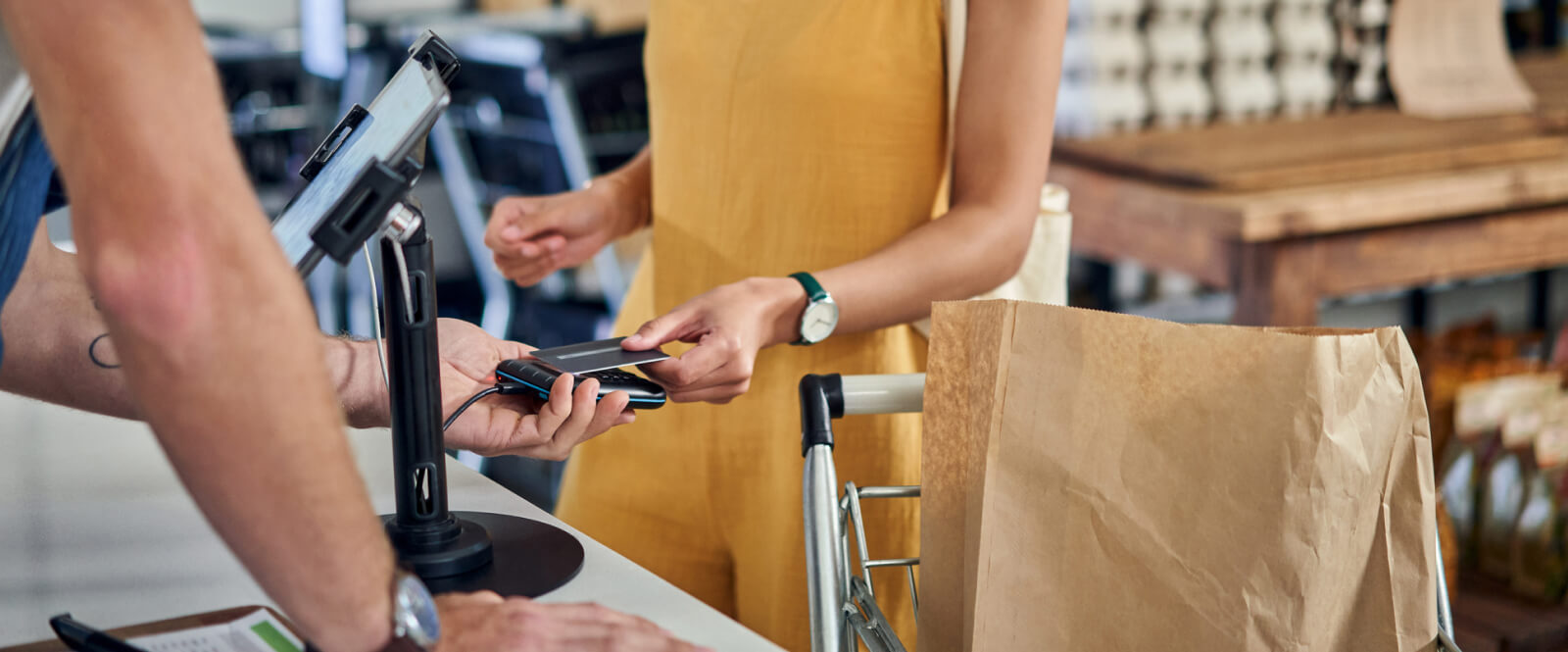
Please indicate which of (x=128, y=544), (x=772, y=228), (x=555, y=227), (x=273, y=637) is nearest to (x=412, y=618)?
(x=273, y=637)

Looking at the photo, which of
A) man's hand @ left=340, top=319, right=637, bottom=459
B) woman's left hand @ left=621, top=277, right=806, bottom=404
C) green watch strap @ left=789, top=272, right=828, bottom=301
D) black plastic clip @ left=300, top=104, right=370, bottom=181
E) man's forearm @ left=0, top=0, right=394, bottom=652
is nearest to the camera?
man's forearm @ left=0, top=0, right=394, bottom=652

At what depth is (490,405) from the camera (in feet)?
2.92

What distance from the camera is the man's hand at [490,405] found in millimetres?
840

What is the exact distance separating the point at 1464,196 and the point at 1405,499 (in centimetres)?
150

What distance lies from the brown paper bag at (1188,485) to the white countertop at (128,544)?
205mm

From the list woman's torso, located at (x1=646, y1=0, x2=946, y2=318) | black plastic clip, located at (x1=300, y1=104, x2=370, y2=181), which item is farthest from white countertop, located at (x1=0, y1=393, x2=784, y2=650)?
woman's torso, located at (x1=646, y1=0, x2=946, y2=318)

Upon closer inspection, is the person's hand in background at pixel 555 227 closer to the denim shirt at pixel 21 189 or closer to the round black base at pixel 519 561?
the round black base at pixel 519 561

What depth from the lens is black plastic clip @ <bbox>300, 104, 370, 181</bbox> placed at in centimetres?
72

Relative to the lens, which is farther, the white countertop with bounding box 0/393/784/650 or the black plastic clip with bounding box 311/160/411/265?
the white countertop with bounding box 0/393/784/650

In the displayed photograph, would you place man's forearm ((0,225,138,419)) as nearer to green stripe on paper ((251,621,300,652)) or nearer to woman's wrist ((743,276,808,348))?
green stripe on paper ((251,621,300,652))

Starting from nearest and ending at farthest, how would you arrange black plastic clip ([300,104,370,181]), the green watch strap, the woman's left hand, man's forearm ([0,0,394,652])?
1. man's forearm ([0,0,394,652])
2. black plastic clip ([300,104,370,181])
3. the woman's left hand
4. the green watch strap

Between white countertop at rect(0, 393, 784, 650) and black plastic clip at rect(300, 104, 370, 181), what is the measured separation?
0.22 m

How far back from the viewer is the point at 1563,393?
1.94m

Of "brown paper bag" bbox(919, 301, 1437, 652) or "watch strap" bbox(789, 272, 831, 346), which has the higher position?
"watch strap" bbox(789, 272, 831, 346)
